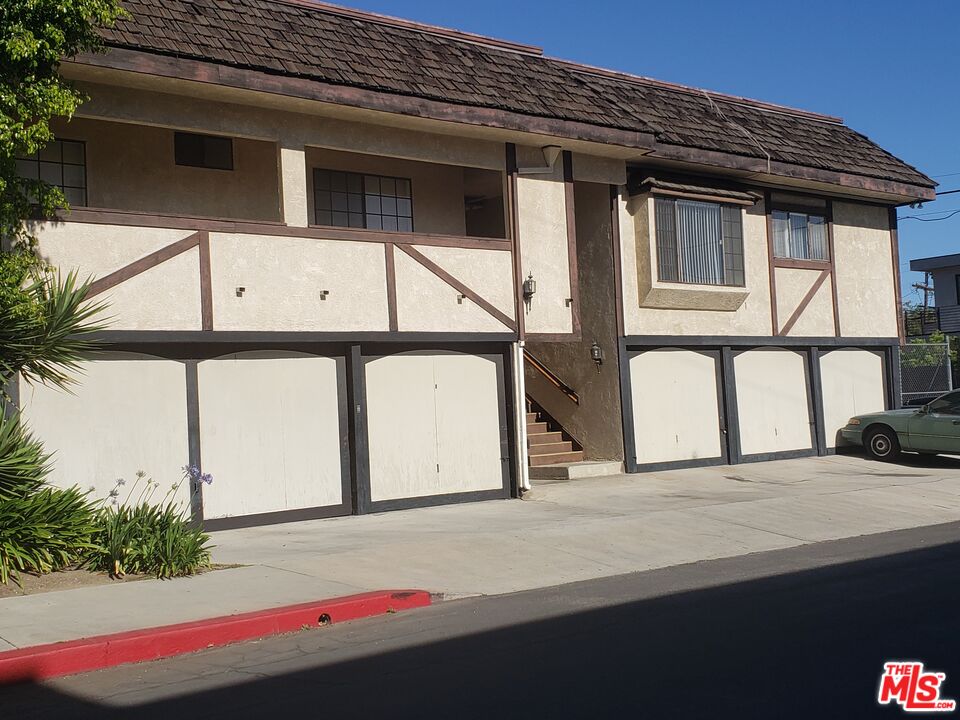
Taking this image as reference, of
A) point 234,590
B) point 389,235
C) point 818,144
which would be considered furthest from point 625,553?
point 818,144

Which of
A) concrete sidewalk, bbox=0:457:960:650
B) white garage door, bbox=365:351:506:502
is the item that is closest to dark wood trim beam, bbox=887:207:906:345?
concrete sidewalk, bbox=0:457:960:650

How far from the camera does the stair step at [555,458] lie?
1973 cm

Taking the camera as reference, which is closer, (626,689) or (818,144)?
(626,689)

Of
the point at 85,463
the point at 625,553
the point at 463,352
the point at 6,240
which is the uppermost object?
the point at 6,240

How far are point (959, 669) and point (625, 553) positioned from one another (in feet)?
19.6

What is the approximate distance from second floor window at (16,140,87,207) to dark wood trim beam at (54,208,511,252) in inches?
59.9

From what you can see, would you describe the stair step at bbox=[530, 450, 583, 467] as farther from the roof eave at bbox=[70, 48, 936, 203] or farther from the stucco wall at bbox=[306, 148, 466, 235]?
the roof eave at bbox=[70, 48, 936, 203]

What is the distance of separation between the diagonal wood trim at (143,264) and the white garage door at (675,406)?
351 inches

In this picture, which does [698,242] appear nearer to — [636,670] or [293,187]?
[293,187]

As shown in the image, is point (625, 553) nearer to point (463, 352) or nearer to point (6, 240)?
point (463, 352)

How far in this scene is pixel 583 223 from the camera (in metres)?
20.1

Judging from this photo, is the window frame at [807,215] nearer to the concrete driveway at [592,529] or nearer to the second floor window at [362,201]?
the concrete driveway at [592,529]

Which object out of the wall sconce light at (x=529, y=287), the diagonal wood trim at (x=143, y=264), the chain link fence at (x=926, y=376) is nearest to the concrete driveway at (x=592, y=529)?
the wall sconce light at (x=529, y=287)

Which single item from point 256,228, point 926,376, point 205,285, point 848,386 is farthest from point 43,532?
point 926,376
